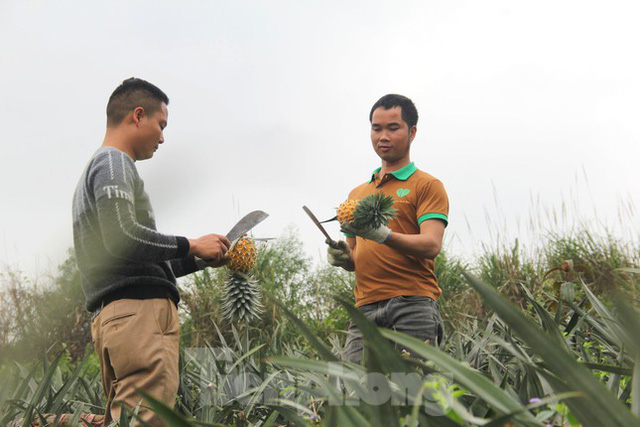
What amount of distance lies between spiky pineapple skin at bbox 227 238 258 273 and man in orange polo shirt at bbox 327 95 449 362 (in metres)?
0.48

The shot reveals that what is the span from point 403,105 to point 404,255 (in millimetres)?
856

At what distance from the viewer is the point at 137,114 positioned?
2518 mm

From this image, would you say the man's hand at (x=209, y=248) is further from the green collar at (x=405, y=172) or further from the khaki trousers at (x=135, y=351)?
the green collar at (x=405, y=172)

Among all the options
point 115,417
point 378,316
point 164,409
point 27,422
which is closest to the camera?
point 164,409

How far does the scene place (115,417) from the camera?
7.24 ft

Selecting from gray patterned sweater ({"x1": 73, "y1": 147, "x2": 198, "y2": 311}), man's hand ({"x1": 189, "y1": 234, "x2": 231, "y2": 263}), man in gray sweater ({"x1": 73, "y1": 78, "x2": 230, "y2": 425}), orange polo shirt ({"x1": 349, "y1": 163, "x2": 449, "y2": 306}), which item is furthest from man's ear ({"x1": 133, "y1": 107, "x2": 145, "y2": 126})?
orange polo shirt ({"x1": 349, "y1": 163, "x2": 449, "y2": 306})

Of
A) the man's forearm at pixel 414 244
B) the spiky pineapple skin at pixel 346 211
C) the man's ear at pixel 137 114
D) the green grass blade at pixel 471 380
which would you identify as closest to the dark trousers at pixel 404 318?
the man's forearm at pixel 414 244

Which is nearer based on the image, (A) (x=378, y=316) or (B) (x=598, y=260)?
(A) (x=378, y=316)

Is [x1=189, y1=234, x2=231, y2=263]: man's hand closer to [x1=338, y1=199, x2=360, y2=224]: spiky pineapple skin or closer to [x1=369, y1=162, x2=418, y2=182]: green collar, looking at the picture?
[x1=338, y1=199, x2=360, y2=224]: spiky pineapple skin

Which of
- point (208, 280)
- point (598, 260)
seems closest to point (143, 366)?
point (208, 280)

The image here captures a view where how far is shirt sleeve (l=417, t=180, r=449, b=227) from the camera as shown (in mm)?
2980

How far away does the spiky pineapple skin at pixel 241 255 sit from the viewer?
2.47 metres

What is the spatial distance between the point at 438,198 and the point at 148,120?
1.50 metres

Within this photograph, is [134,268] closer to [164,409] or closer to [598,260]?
[164,409]
